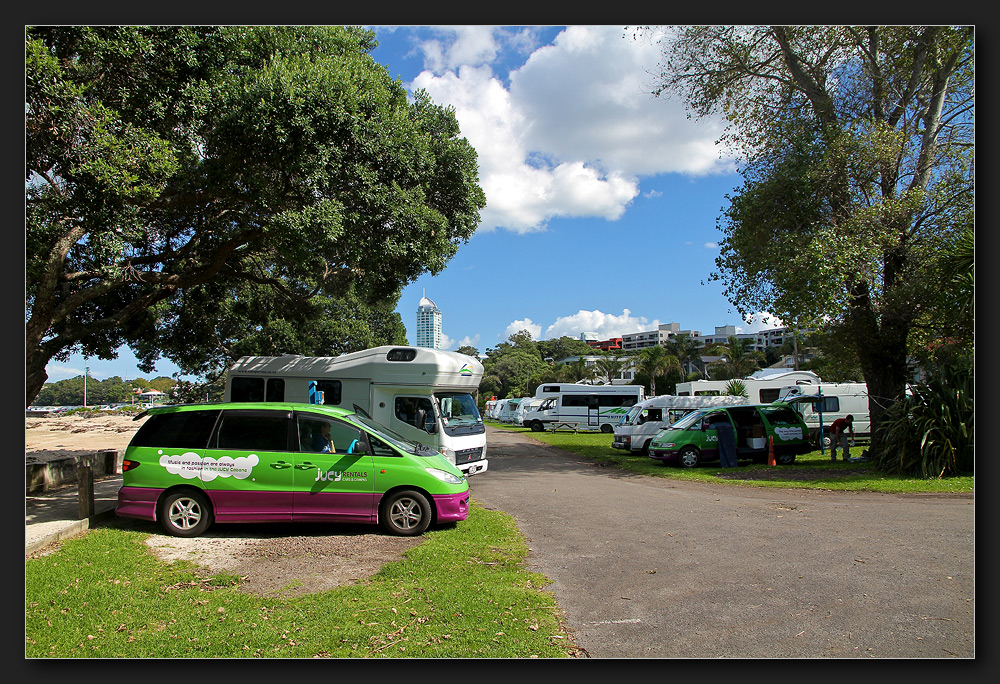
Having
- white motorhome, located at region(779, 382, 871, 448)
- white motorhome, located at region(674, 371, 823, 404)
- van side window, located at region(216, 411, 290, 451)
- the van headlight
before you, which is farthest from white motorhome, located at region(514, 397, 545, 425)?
van side window, located at region(216, 411, 290, 451)

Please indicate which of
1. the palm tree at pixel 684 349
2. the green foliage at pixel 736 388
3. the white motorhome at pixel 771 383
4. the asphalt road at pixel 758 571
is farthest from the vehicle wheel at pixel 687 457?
the palm tree at pixel 684 349

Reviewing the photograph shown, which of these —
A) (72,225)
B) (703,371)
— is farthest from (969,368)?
(703,371)

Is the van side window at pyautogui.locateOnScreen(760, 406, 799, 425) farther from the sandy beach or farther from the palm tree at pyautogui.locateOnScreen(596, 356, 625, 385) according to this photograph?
the palm tree at pyautogui.locateOnScreen(596, 356, 625, 385)

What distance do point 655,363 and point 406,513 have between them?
56239 millimetres

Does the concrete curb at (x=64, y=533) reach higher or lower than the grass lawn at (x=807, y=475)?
higher

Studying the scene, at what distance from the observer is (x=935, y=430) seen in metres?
13.2

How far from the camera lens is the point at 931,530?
8.06m

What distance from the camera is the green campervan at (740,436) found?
56.3 ft

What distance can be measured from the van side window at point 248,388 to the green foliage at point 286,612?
681 centimetres

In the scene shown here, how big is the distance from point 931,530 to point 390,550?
7.02 m

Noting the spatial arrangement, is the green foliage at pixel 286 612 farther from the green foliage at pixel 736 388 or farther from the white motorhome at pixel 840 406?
the green foliage at pixel 736 388

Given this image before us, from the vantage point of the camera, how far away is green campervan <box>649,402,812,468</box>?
56.3ft

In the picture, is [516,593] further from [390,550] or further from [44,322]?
[44,322]

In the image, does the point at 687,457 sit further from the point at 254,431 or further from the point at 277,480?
the point at 254,431
